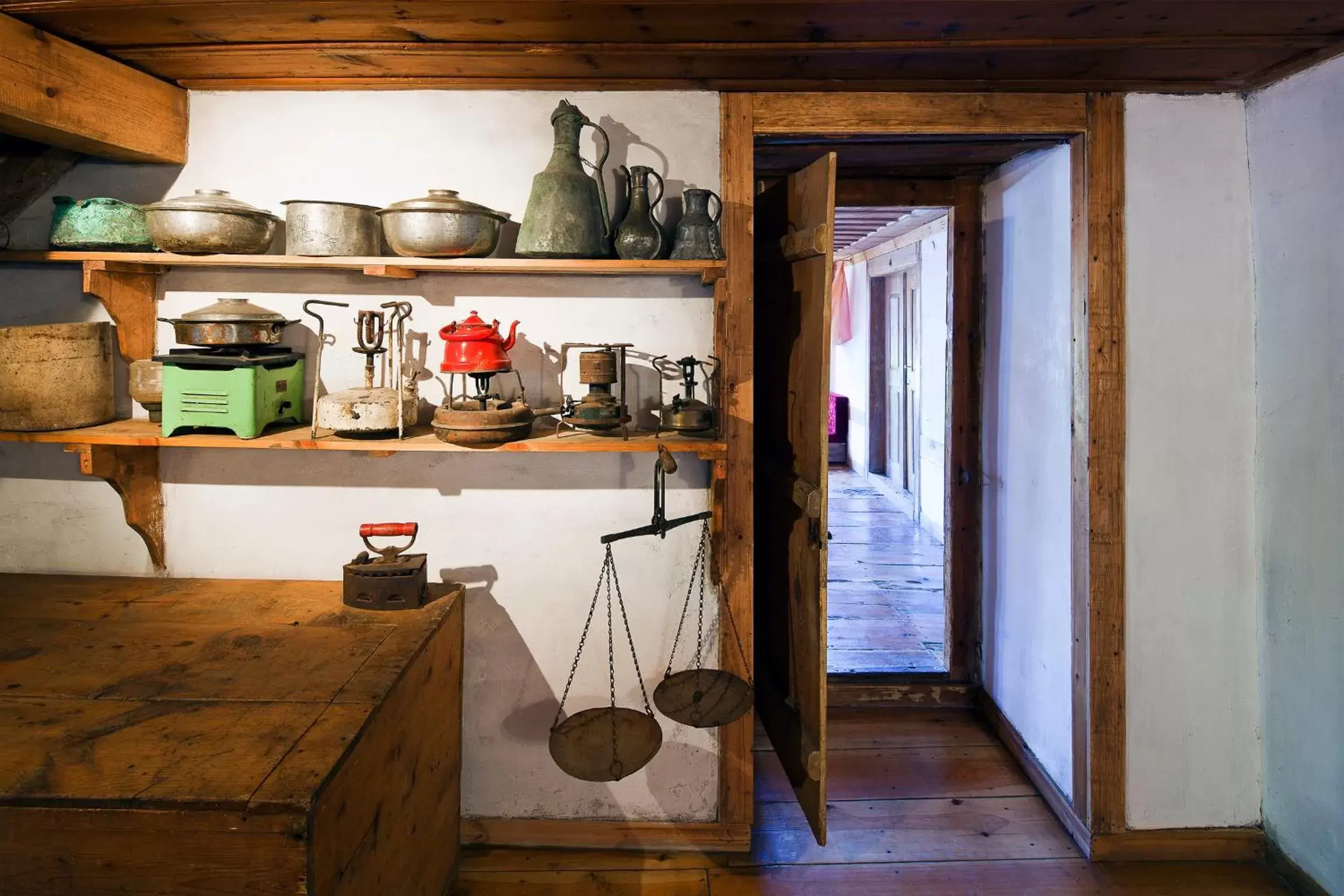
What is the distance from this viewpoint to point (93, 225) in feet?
7.29

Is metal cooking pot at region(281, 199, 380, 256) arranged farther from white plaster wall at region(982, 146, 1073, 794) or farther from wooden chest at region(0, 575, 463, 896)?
white plaster wall at region(982, 146, 1073, 794)

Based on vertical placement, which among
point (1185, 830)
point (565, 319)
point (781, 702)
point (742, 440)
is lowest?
point (1185, 830)

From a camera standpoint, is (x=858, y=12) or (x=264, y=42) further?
(x=264, y=42)

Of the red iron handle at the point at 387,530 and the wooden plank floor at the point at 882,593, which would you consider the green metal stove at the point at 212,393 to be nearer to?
the red iron handle at the point at 387,530

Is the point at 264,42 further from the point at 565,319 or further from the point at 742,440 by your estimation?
the point at 742,440

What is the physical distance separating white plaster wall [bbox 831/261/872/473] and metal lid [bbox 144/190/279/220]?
7.00m

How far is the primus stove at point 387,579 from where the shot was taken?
2.27m

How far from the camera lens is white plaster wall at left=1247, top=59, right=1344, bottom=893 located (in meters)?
2.19

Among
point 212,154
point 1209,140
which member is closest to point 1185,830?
point 1209,140

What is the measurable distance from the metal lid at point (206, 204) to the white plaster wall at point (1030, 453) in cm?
242

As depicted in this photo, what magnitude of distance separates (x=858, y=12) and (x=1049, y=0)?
41cm

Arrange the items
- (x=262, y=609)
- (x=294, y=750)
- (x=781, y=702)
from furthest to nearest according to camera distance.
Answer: (x=781, y=702) < (x=262, y=609) < (x=294, y=750)

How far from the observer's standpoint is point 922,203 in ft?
11.4

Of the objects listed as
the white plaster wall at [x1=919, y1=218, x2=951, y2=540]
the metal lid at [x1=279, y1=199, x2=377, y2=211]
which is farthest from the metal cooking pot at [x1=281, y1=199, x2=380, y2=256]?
the white plaster wall at [x1=919, y1=218, x2=951, y2=540]
